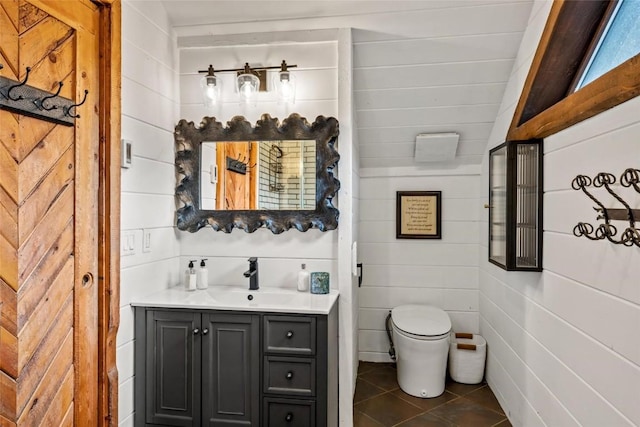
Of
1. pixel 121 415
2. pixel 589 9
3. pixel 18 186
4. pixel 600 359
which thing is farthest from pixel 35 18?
pixel 600 359

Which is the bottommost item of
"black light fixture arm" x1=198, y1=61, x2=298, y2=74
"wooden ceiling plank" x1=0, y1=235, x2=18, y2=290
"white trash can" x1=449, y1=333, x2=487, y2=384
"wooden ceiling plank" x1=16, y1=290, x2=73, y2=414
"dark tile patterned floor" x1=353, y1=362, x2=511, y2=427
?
"dark tile patterned floor" x1=353, y1=362, x2=511, y2=427

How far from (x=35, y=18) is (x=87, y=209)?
0.72 m

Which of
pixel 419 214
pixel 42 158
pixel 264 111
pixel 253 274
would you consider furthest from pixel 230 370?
pixel 419 214

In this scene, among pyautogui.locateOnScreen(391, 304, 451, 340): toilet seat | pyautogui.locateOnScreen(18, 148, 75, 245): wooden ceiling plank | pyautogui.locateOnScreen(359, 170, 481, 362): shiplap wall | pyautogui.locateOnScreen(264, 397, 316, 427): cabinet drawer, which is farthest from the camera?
pyautogui.locateOnScreen(359, 170, 481, 362): shiplap wall

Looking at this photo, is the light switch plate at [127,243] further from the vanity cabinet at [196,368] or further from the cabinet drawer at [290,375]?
the cabinet drawer at [290,375]

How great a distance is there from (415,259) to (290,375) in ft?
5.59

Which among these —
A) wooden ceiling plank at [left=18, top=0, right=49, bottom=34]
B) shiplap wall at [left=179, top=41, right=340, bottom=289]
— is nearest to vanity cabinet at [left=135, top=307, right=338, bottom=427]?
shiplap wall at [left=179, top=41, right=340, bottom=289]

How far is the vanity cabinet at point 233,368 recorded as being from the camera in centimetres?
196

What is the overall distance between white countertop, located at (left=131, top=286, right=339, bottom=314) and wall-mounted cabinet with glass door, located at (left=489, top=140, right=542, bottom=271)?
3.29 ft

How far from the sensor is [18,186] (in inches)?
52.7

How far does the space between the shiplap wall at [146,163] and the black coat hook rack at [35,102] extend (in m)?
0.50

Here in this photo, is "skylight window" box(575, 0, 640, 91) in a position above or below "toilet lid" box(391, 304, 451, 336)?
above

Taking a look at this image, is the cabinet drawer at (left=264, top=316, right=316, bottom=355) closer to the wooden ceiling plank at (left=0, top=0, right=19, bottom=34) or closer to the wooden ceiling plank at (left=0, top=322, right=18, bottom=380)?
the wooden ceiling plank at (left=0, top=322, right=18, bottom=380)

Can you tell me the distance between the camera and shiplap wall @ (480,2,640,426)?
1285 mm
